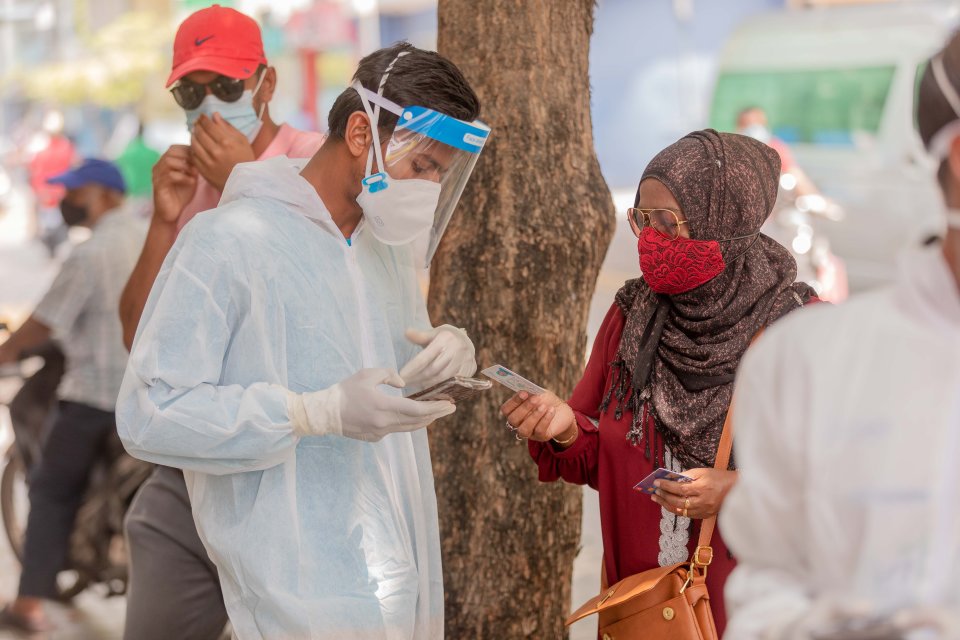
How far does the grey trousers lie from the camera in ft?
9.73

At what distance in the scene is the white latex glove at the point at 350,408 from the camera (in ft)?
7.18

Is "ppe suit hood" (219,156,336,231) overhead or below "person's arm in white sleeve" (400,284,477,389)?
overhead

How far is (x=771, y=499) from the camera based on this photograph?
142 centimetres

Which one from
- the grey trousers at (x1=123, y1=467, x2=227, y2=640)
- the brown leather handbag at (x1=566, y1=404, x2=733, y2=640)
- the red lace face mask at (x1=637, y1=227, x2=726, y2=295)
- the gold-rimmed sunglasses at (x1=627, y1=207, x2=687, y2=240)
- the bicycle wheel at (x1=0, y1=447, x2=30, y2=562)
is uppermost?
the gold-rimmed sunglasses at (x1=627, y1=207, x2=687, y2=240)

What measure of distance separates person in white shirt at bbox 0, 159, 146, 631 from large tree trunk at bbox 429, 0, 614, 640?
1.57 m

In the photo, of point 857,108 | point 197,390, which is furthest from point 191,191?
point 857,108

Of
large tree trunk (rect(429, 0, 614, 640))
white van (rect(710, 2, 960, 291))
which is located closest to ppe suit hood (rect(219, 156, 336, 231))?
large tree trunk (rect(429, 0, 614, 640))

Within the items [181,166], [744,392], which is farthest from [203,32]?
[744,392]

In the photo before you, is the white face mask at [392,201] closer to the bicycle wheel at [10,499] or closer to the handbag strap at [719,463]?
the handbag strap at [719,463]

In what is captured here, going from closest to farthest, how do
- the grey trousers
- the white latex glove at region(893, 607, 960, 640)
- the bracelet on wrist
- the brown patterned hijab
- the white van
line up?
the white latex glove at region(893, 607, 960, 640) → the brown patterned hijab → the bracelet on wrist → the grey trousers → the white van

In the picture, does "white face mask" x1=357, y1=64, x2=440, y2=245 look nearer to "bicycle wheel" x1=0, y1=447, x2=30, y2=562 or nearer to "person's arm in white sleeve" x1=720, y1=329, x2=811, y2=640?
"person's arm in white sleeve" x1=720, y1=329, x2=811, y2=640

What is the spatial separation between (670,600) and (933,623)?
1.03 m

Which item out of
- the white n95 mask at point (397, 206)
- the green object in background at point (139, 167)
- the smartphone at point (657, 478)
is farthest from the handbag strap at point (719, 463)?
the green object in background at point (139, 167)

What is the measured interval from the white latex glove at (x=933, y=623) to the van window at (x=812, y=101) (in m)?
9.49
